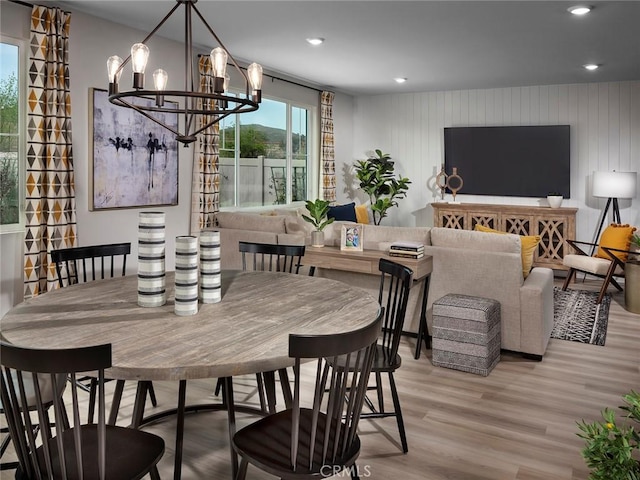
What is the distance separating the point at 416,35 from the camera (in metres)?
4.94

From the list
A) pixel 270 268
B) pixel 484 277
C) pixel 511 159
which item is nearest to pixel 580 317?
pixel 484 277

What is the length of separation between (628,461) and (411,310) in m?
2.96

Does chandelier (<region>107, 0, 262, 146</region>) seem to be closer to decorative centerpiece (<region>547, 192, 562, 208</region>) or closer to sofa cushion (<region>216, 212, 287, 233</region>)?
sofa cushion (<region>216, 212, 287, 233</region>)

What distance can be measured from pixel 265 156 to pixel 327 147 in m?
1.28

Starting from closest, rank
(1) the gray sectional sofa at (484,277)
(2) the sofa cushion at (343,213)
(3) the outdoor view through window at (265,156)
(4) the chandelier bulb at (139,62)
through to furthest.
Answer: (4) the chandelier bulb at (139,62) → (1) the gray sectional sofa at (484,277) → (3) the outdoor view through window at (265,156) → (2) the sofa cushion at (343,213)

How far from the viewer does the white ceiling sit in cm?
420

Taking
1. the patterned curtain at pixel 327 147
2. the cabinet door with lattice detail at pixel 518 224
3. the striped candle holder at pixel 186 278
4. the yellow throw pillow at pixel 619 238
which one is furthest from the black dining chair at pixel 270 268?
the cabinet door with lattice detail at pixel 518 224

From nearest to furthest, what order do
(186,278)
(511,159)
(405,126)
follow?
(186,278) → (511,159) → (405,126)

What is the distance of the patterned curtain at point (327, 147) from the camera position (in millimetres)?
7922

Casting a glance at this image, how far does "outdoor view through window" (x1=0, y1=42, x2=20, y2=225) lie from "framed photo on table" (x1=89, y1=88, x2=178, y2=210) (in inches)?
24.1

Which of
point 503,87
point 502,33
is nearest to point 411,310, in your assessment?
point 502,33

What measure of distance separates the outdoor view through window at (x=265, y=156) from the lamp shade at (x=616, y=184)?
12.4 ft

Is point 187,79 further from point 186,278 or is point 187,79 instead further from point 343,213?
point 343,213

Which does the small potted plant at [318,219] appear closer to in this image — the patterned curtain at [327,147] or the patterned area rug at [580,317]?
the patterned area rug at [580,317]
